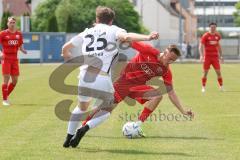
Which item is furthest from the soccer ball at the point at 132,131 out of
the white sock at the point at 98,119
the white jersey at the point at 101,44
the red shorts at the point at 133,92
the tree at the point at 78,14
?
the tree at the point at 78,14

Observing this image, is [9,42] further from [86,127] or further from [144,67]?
[86,127]

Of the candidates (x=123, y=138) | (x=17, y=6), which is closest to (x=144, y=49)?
(x=123, y=138)

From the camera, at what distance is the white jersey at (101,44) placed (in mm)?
10164

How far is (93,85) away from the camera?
10.3 meters

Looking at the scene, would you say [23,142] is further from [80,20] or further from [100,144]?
[80,20]

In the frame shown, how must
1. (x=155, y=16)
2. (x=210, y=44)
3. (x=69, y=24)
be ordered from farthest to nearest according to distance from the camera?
(x=155, y=16)
(x=69, y=24)
(x=210, y=44)

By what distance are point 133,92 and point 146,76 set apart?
0.43 meters

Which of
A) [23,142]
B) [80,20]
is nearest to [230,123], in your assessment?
[23,142]

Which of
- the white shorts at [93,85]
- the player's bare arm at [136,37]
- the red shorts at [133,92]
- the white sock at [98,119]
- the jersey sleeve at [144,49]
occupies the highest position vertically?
the player's bare arm at [136,37]

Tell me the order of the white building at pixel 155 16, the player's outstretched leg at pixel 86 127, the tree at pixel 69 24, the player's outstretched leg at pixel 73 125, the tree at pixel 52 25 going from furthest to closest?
the white building at pixel 155 16
the tree at pixel 69 24
the tree at pixel 52 25
the player's outstretched leg at pixel 73 125
the player's outstretched leg at pixel 86 127

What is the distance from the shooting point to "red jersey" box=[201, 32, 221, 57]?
78.2 feet

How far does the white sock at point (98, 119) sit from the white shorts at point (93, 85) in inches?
11.7

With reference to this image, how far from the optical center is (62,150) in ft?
33.9

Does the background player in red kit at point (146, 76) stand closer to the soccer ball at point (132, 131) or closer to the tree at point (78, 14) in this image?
the soccer ball at point (132, 131)
